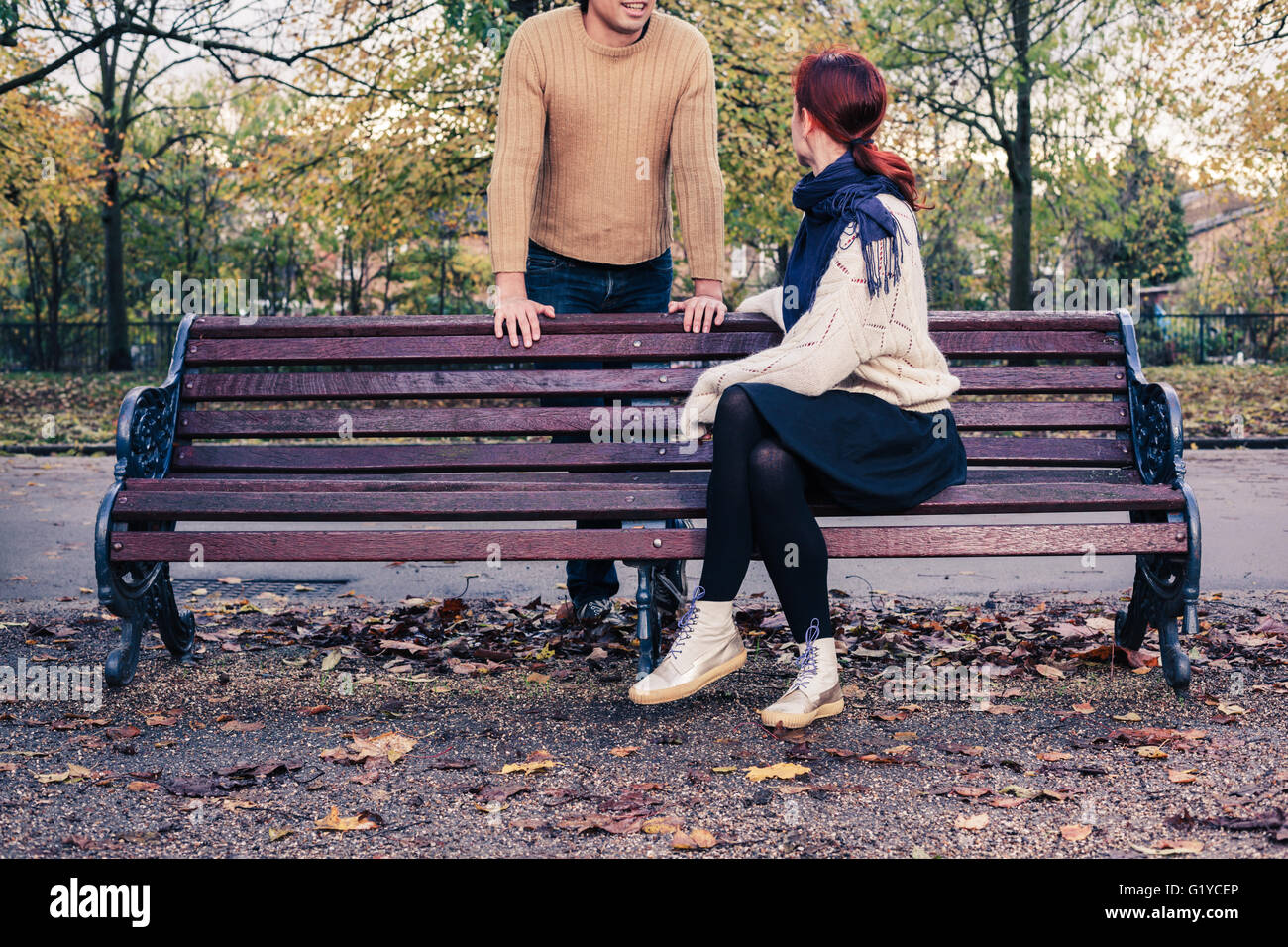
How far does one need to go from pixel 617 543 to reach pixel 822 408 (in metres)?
0.72

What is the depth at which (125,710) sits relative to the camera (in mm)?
4027

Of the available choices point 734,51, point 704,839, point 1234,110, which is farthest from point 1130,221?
point 704,839

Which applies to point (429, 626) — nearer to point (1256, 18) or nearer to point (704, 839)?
point (704, 839)

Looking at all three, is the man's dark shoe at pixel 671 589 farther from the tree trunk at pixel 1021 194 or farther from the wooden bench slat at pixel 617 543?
the tree trunk at pixel 1021 194

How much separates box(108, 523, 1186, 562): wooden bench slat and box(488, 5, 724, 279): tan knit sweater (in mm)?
1034

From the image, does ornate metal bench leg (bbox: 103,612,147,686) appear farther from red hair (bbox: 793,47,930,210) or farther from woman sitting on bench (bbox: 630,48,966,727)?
red hair (bbox: 793,47,930,210)

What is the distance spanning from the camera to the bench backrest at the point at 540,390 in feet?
14.8

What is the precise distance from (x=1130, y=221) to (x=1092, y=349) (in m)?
24.2

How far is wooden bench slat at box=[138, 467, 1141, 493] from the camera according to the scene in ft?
13.4

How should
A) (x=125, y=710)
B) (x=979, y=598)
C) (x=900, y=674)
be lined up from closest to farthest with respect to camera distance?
(x=125, y=710), (x=900, y=674), (x=979, y=598)

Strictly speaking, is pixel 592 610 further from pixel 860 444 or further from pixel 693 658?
pixel 860 444

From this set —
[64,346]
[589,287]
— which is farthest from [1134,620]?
[64,346]

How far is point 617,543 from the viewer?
3.81m

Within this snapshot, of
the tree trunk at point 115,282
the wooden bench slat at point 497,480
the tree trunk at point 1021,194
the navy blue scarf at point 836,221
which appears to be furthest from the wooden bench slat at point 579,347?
the tree trunk at point 115,282
